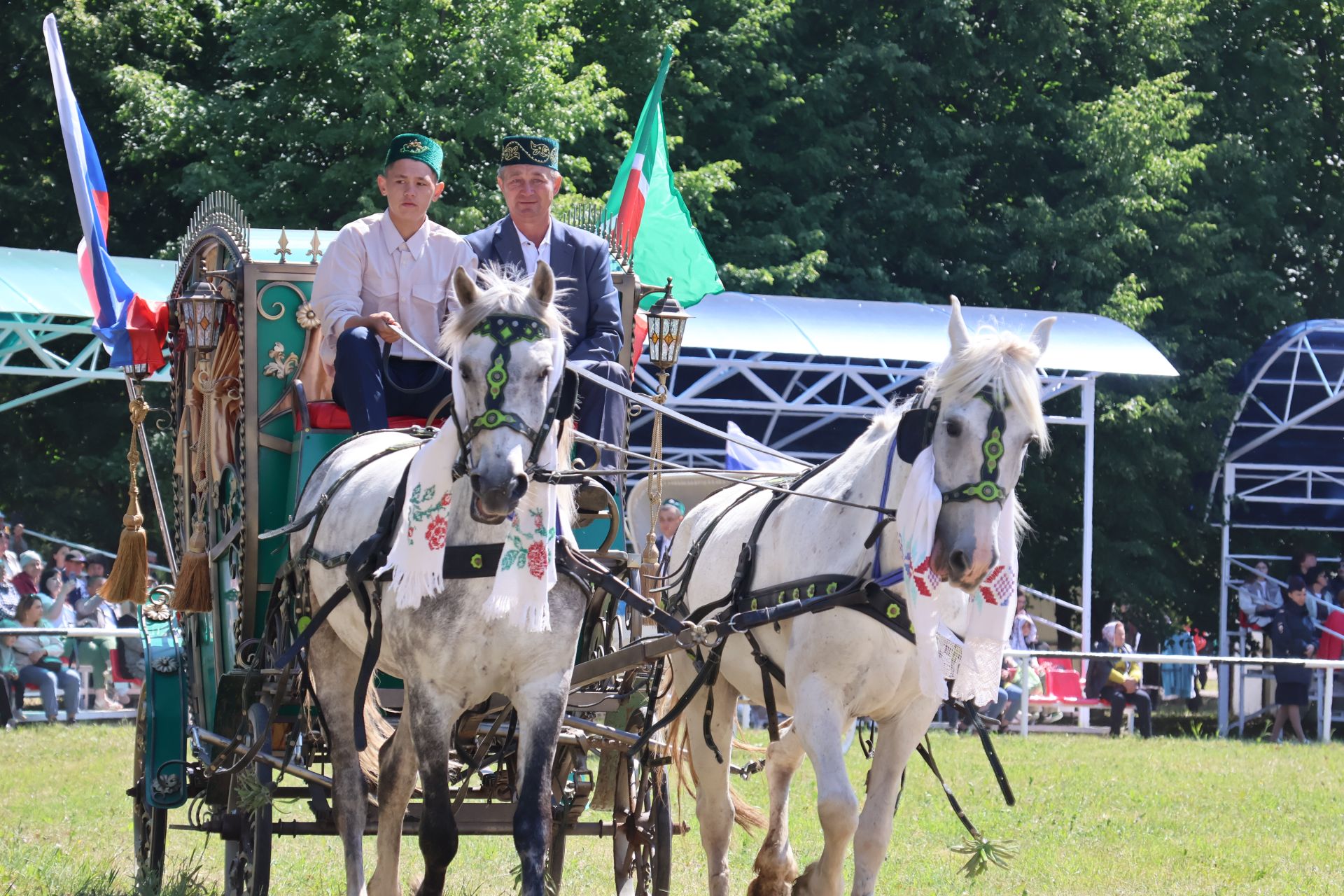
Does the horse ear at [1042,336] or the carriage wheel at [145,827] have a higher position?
the horse ear at [1042,336]

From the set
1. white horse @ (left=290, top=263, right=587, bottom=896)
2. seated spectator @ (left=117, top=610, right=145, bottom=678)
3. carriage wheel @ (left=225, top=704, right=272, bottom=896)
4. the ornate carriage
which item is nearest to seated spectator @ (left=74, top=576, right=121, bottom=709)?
seated spectator @ (left=117, top=610, right=145, bottom=678)

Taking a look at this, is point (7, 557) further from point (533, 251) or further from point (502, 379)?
point (502, 379)

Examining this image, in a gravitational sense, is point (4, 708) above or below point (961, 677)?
below

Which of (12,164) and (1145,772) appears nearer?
(1145,772)

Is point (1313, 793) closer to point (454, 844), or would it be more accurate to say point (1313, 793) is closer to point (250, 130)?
point (454, 844)

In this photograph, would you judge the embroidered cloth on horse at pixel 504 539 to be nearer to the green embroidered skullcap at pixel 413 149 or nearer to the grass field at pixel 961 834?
the green embroidered skullcap at pixel 413 149

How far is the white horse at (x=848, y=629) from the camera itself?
5.48 meters

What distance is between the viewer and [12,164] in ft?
70.2

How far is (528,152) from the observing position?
23.1 ft

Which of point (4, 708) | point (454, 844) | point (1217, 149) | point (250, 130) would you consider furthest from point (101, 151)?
point (454, 844)

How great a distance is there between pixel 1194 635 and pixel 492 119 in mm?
12295

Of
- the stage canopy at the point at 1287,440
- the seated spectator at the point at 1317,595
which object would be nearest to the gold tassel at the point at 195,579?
the seated spectator at the point at 1317,595

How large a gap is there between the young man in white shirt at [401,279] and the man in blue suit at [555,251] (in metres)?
0.21

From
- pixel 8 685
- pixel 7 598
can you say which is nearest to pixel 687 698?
pixel 8 685
